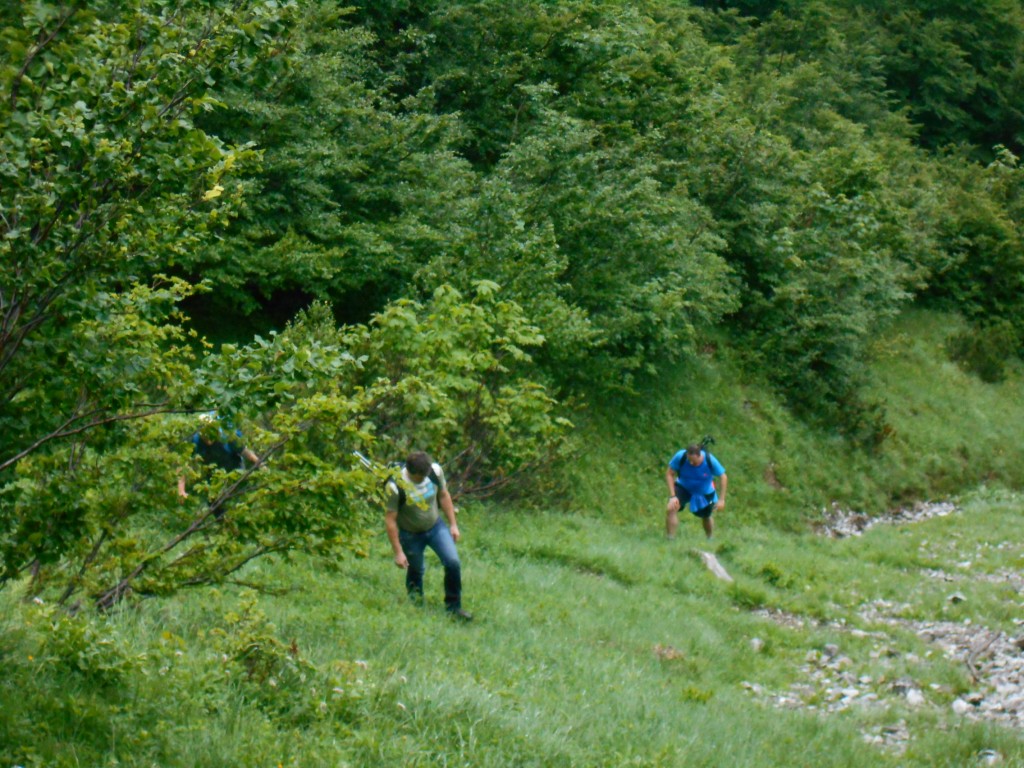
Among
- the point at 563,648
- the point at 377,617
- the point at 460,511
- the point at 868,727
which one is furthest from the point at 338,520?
the point at 460,511

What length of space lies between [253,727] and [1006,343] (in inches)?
1157

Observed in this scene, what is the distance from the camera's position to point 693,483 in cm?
1546

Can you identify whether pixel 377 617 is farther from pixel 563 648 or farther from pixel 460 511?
pixel 460 511

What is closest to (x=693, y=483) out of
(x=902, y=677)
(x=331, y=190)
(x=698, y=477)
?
(x=698, y=477)

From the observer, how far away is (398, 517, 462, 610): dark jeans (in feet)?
31.6

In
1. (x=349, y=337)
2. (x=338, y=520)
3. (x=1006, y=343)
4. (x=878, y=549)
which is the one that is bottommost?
(x=1006, y=343)

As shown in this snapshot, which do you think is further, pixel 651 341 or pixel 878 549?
pixel 651 341

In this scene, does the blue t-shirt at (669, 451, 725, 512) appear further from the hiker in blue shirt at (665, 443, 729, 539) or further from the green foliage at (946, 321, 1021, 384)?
the green foliage at (946, 321, 1021, 384)

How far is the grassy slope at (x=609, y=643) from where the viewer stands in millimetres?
6094

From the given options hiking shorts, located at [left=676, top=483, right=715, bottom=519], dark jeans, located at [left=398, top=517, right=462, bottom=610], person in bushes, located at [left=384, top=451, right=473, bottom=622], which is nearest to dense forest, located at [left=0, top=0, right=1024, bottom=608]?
person in bushes, located at [left=384, top=451, right=473, bottom=622]

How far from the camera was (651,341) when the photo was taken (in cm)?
1994

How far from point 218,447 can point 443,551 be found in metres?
2.62

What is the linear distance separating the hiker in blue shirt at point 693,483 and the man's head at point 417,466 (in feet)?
21.4

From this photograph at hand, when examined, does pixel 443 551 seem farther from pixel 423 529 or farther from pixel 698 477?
pixel 698 477
